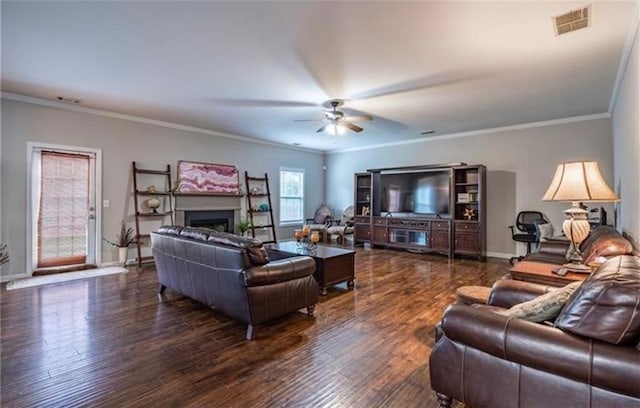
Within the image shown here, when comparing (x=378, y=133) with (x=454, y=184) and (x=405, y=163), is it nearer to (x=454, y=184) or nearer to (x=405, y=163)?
(x=405, y=163)

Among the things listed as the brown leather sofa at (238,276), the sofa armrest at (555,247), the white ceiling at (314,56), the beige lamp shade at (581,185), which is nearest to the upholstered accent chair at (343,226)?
the white ceiling at (314,56)

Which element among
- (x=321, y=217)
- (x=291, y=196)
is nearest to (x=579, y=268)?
(x=321, y=217)

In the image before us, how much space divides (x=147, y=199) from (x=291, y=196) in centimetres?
362

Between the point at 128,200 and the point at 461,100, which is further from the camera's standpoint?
the point at 128,200

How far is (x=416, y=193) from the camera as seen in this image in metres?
6.98

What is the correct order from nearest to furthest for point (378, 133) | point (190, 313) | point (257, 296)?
1. point (257, 296)
2. point (190, 313)
3. point (378, 133)

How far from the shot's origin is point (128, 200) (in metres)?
5.65

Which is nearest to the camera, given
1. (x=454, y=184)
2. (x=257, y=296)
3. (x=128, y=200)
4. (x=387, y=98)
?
(x=257, y=296)

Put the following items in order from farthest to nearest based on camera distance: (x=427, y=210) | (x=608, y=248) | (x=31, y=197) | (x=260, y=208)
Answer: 1. (x=260, y=208)
2. (x=427, y=210)
3. (x=31, y=197)
4. (x=608, y=248)

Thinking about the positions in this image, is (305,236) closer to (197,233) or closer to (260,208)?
(197,233)

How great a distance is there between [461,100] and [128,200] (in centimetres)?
577

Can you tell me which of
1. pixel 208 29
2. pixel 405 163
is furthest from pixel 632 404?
pixel 405 163

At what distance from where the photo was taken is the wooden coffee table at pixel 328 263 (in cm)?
386

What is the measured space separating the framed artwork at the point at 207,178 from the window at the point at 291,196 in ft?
4.80
